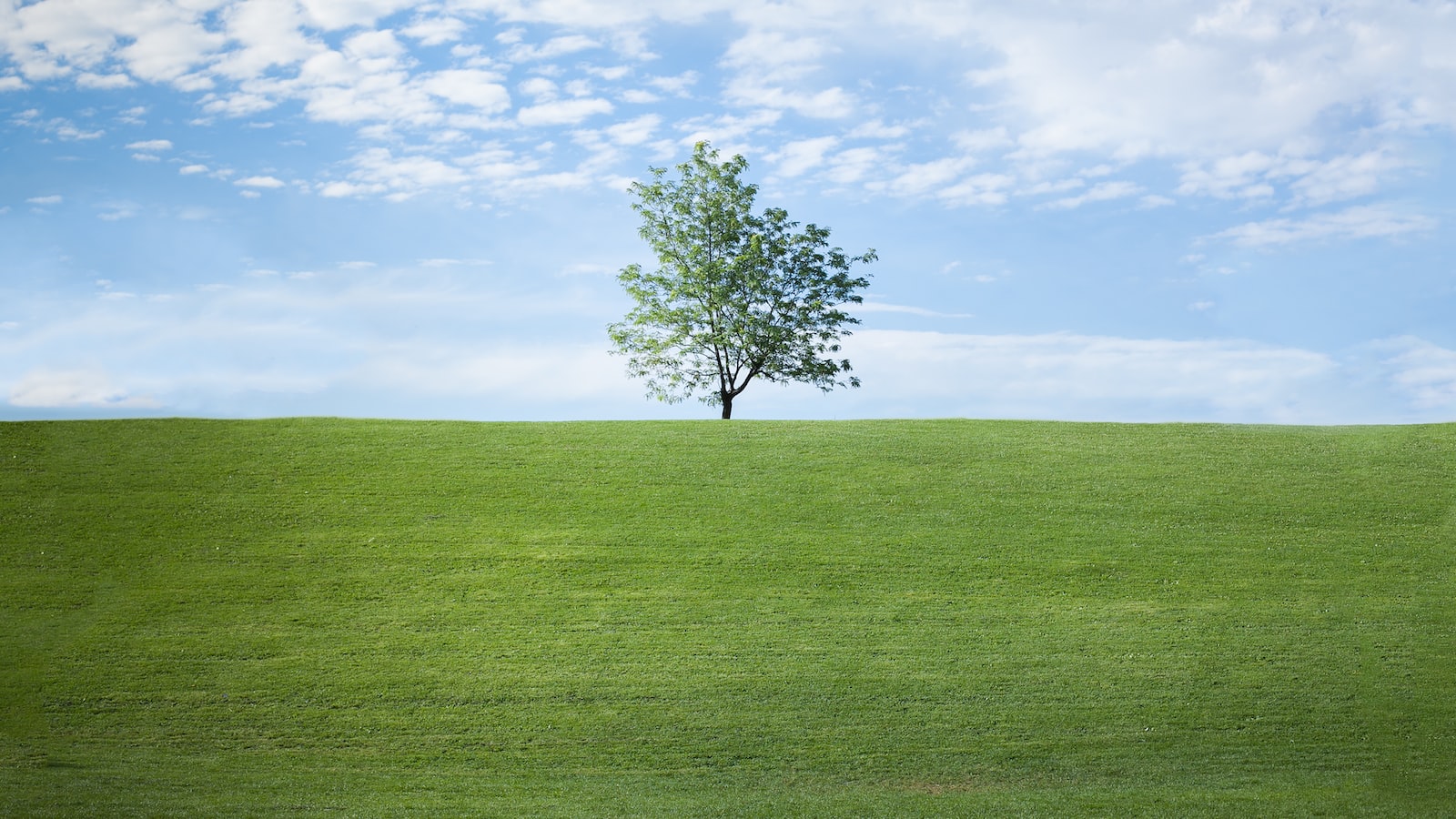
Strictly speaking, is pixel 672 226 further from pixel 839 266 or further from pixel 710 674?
pixel 710 674

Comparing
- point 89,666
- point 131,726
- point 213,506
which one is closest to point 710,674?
point 131,726

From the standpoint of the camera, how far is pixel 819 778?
1309 centimetres

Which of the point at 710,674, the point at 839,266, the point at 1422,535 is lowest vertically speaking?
the point at 710,674

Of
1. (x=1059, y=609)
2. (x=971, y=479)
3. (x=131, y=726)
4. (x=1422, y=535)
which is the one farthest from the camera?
(x=971, y=479)

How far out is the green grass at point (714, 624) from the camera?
13.2m

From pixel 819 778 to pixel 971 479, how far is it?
10.2 metres

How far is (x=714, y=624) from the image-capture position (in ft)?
53.5

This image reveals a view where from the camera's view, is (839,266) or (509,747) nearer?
(509,747)

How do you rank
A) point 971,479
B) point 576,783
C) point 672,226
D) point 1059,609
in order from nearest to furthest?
point 576,783 → point 1059,609 → point 971,479 → point 672,226

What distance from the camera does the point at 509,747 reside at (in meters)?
13.8

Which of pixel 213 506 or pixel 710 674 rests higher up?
pixel 213 506

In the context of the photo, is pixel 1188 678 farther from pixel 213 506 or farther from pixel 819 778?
pixel 213 506

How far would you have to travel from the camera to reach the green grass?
13211 mm

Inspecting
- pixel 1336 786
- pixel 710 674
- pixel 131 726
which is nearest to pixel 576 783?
pixel 710 674
